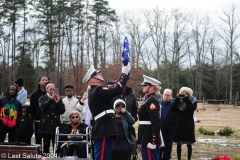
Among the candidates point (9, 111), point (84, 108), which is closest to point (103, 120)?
point (84, 108)

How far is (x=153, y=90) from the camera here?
671 centimetres

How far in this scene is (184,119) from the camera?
356 inches

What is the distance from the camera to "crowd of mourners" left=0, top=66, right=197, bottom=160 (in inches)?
233

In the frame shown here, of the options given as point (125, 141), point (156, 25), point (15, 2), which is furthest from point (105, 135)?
point (156, 25)

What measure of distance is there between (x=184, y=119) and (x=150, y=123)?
2647mm

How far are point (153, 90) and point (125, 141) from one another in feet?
4.42

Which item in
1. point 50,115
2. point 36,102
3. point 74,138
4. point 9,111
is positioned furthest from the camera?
point 9,111

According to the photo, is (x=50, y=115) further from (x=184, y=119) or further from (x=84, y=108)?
(x=184, y=119)

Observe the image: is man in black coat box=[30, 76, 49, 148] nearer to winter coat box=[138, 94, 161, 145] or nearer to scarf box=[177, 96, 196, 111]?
scarf box=[177, 96, 196, 111]

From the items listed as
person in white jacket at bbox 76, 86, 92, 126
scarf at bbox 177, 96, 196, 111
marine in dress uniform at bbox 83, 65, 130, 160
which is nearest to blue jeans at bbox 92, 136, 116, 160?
marine in dress uniform at bbox 83, 65, 130, 160

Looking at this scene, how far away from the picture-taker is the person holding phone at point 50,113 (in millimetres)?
8578

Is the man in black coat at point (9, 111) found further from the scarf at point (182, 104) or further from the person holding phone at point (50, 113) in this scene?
the scarf at point (182, 104)

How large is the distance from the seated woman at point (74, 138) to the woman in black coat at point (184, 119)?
2100 mm

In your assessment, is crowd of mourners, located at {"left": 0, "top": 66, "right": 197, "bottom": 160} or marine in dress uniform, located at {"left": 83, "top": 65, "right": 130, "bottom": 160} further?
crowd of mourners, located at {"left": 0, "top": 66, "right": 197, "bottom": 160}
